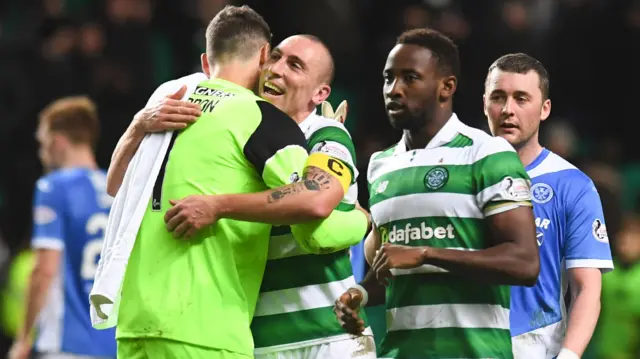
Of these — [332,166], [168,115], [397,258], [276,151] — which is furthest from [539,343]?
[168,115]

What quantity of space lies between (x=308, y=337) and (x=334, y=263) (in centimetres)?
33

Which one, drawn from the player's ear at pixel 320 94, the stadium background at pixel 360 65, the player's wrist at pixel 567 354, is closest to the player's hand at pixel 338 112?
the player's ear at pixel 320 94

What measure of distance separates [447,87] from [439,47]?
172 millimetres

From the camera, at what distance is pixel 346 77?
12.7 metres

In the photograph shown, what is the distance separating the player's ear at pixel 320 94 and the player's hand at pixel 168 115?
747mm

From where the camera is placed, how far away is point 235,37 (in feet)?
16.6

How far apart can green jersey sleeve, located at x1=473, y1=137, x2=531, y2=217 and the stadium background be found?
6205 mm

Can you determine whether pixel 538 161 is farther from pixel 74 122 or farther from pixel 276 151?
pixel 74 122

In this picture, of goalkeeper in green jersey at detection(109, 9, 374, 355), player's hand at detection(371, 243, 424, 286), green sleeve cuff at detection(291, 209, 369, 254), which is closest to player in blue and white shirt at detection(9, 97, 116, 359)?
goalkeeper in green jersey at detection(109, 9, 374, 355)

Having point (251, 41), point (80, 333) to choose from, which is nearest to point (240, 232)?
point (251, 41)

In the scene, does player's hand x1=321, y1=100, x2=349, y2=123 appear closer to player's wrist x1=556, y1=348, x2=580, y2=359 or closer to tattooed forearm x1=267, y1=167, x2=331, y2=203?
tattooed forearm x1=267, y1=167, x2=331, y2=203

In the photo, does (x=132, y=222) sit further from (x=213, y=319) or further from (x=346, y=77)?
(x=346, y=77)

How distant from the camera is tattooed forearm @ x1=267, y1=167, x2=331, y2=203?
4.59m

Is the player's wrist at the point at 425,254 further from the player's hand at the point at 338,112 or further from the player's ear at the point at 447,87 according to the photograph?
the player's hand at the point at 338,112
